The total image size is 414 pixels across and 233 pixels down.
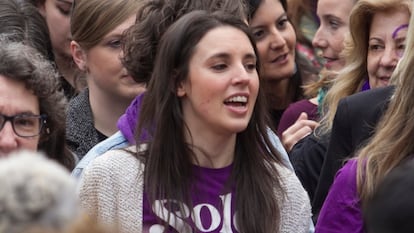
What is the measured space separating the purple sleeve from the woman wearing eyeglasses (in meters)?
1.08

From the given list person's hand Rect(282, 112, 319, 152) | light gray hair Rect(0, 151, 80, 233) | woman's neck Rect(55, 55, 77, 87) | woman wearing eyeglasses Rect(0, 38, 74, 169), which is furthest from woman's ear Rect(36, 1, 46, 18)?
light gray hair Rect(0, 151, 80, 233)

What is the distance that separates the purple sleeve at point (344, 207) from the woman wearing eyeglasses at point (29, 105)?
1.08 metres

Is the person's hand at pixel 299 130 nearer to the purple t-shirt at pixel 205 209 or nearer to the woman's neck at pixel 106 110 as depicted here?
the woman's neck at pixel 106 110

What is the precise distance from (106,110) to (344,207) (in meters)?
1.68

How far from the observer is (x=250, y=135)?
159 inches

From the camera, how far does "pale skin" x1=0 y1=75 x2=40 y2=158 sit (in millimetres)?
3935

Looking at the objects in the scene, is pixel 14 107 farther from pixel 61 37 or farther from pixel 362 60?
pixel 61 37

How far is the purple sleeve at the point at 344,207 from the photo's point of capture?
11.9 ft

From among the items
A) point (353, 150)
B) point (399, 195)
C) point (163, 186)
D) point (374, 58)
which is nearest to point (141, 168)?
point (163, 186)

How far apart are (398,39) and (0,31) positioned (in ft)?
5.97

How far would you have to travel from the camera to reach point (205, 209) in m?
Result: 3.76

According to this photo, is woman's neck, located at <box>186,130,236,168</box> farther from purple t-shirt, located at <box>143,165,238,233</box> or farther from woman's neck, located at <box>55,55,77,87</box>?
woman's neck, located at <box>55,55,77,87</box>

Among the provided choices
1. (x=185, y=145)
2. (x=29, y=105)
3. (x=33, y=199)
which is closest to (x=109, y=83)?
(x=29, y=105)

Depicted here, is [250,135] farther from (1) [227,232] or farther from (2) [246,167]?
(1) [227,232]
